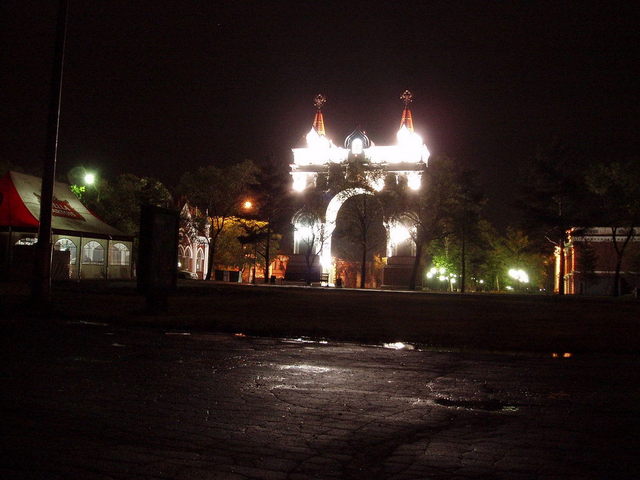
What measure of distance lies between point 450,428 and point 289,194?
184ft

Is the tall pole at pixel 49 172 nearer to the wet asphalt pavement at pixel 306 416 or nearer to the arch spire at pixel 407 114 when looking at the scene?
the wet asphalt pavement at pixel 306 416

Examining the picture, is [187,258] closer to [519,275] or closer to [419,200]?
[419,200]

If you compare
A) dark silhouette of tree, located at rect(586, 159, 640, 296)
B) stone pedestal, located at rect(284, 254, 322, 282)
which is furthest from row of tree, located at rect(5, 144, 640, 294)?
stone pedestal, located at rect(284, 254, 322, 282)

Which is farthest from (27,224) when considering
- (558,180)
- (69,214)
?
(558,180)

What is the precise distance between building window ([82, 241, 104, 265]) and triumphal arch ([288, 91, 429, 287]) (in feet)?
66.8

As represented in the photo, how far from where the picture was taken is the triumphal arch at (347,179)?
54906mm

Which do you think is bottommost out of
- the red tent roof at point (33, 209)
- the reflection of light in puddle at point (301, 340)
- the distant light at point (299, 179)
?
the reflection of light in puddle at point (301, 340)

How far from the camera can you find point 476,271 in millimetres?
70875

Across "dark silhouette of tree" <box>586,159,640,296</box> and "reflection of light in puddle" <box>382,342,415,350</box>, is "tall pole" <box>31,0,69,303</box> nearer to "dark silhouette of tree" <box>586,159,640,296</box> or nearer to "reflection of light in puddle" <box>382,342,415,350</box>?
"reflection of light in puddle" <box>382,342,415,350</box>

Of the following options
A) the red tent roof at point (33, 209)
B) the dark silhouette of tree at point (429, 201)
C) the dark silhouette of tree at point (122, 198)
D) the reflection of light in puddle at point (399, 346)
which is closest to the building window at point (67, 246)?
the red tent roof at point (33, 209)

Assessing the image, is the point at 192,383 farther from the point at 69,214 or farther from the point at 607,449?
the point at 69,214

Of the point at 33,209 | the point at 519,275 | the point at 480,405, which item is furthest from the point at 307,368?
the point at 519,275

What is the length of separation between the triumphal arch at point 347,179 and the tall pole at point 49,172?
3933 cm

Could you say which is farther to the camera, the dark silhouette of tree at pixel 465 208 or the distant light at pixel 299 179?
the distant light at pixel 299 179
